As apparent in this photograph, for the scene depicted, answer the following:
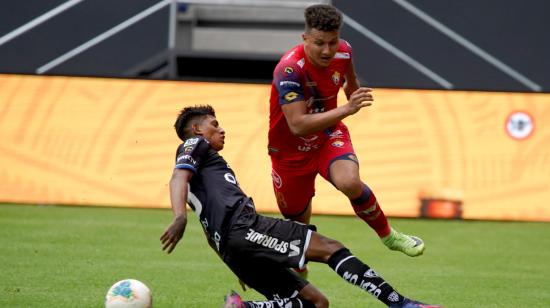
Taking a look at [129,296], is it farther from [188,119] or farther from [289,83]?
[289,83]

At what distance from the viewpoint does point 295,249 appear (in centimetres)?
655

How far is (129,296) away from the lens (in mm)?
6707

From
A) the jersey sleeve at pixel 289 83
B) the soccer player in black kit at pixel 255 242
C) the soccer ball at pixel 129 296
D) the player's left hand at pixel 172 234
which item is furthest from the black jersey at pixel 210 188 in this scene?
the jersey sleeve at pixel 289 83

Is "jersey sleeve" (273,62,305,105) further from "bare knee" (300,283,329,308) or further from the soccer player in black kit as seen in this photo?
"bare knee" (300,283,329,308)

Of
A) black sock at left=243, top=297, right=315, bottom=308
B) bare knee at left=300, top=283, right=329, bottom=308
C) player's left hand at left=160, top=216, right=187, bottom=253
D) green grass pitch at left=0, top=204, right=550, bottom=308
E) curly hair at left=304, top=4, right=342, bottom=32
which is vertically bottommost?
green grass pitch at left=0, top=204, right=550, bottom=308

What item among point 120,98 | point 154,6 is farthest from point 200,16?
point 120,98

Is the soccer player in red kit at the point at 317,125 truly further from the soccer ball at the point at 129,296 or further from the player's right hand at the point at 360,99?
the soccer ball at the point at 129,296

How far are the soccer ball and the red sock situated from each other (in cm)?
199

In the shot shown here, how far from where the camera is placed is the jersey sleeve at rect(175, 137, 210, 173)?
6.63 m

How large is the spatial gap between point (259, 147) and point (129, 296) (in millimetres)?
7775

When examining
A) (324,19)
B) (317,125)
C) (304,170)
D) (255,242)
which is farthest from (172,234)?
(304,170)

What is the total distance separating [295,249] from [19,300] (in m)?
2.35

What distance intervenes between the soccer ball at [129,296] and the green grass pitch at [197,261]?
2.72 ft

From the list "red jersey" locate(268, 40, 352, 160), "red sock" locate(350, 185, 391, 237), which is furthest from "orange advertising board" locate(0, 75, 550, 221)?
"red sock" locate(350, 185, 391, 237)
